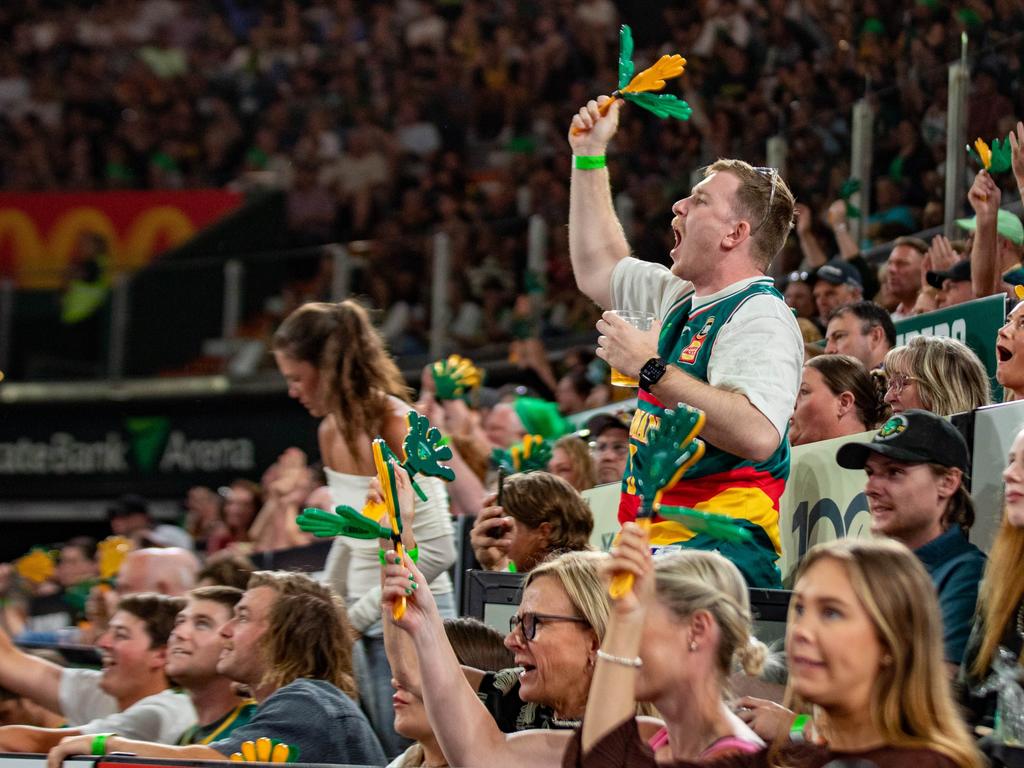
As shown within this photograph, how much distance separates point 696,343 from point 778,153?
5.18 m

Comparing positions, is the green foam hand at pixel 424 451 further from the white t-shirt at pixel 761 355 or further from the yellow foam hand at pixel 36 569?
the yellow foam hand at pixel 36 569

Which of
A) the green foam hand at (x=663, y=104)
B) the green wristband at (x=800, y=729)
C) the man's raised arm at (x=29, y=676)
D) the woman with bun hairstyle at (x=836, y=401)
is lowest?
the man's raised arm at (x=29, y=676)

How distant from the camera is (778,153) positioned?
8.77 metres

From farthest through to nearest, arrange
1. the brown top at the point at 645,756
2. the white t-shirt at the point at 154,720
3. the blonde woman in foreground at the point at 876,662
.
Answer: the white t-shirt at the point at 154,720, the brown top at the point at 645,756, the blonde woman in foreground at the point at 876,662

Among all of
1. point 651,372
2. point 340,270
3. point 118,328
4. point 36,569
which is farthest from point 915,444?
point 118,328

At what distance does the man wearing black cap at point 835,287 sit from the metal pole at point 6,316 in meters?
7.79

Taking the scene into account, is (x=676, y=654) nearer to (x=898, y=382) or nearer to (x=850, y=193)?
(x=898, y=382)

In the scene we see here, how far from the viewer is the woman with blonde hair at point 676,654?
274cm

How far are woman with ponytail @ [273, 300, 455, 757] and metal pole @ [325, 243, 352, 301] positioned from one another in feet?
20.4

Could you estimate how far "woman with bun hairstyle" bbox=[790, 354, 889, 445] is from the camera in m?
5.02

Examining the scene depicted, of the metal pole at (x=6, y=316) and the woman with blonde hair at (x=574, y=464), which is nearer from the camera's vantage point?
the woman with blonde hair at (x=574, y=464)

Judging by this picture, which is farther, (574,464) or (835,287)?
(835,287)

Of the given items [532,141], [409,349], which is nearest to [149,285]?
[409,349]

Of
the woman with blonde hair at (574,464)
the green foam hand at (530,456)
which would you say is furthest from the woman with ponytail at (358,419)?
the woman with blonde hair at (574,464)
